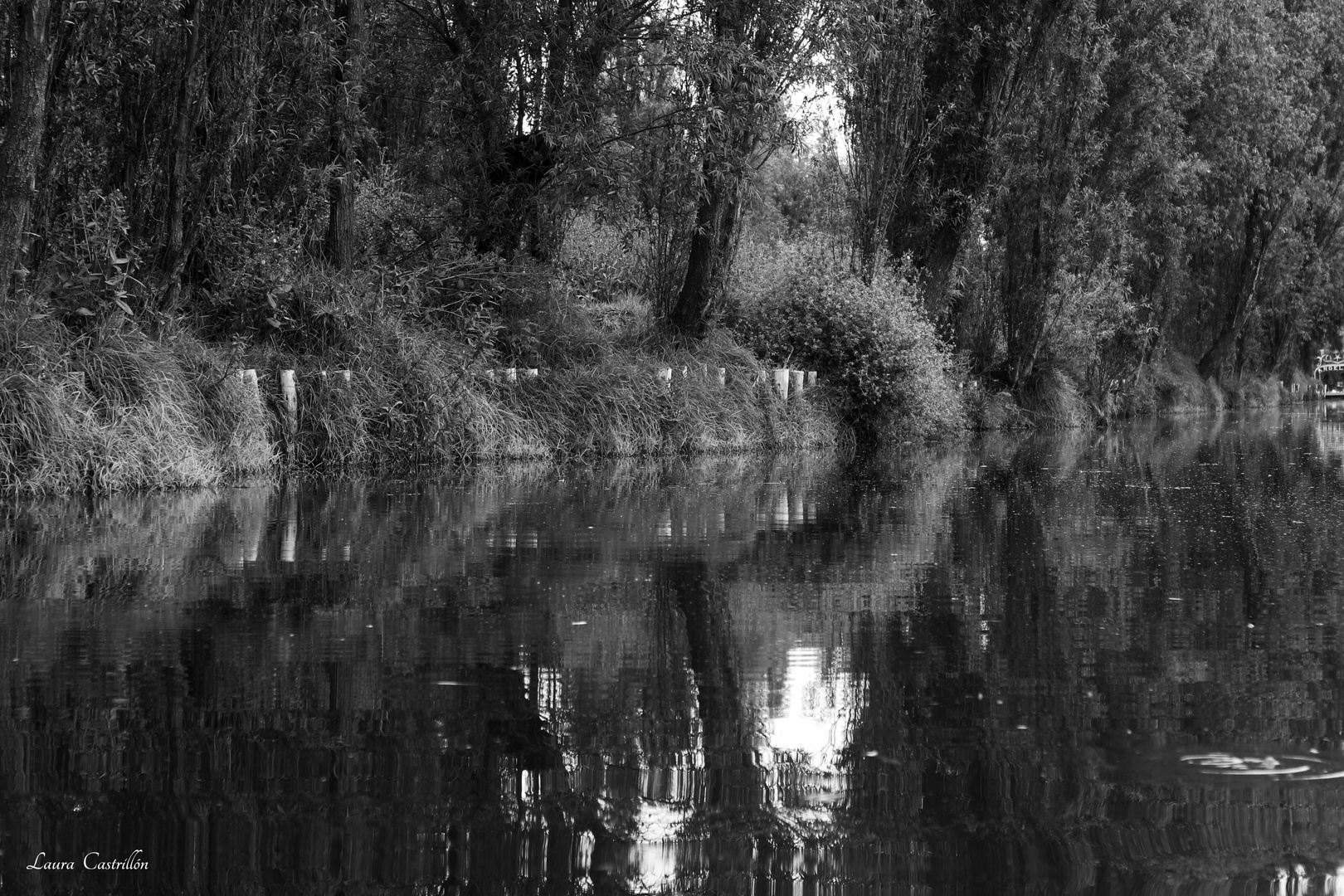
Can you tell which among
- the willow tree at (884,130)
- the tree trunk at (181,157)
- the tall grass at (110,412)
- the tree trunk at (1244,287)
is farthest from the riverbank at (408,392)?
the tree trunk at (1244,287)

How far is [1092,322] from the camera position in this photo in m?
26.8

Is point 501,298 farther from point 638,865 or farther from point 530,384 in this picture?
point 638,865

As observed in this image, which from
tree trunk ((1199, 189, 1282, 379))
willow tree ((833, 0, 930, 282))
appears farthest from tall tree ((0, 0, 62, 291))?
tree trunk ((1199, 189, 1282, 379))

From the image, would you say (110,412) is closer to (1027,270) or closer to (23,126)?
(23,126)

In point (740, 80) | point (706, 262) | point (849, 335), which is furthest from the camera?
point (849, 335)

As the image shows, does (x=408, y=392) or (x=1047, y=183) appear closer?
(x=408, y=392)

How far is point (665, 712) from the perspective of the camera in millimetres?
3615

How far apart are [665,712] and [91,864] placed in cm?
152

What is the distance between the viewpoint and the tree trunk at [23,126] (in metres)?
9.73

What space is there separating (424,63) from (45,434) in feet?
26.0

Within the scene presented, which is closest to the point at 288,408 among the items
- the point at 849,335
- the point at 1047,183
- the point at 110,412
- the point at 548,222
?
the point at 110,412

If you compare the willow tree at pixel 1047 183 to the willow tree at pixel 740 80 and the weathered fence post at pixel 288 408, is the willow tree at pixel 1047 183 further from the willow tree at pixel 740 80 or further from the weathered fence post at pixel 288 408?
the weathered fence post at pixel 288 408

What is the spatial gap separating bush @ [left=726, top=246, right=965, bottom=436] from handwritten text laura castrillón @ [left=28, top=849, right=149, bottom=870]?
649 inches

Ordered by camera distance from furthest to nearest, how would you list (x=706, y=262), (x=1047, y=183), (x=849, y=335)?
1. (x=1047, y=183)
2. (x=849, y=335)
3. (x=706, y=262)
